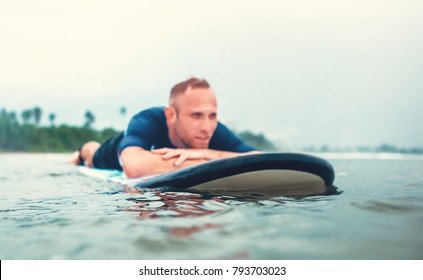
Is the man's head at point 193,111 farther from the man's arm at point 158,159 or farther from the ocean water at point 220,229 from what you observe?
the ocean water at point 220,229

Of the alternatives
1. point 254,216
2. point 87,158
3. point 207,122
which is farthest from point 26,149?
point 254,216

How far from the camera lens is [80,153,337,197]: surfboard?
2.68m

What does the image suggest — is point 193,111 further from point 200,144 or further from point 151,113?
point 151,113

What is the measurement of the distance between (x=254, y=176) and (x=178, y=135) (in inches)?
52.6

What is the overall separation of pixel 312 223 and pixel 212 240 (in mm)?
461

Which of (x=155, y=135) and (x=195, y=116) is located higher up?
(x=195, y=116)

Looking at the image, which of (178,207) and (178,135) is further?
(178,135)

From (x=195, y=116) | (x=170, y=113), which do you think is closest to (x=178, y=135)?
(x=170, y=113)

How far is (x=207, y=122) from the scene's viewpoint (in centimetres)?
362

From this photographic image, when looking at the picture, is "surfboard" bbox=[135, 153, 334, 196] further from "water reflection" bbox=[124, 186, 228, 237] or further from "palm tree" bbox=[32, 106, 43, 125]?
"palm tree" bbox=[32, 106, 43, 125]

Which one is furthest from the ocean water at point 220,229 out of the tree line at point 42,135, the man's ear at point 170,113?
the tree line at point 42,135

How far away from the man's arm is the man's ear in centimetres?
59

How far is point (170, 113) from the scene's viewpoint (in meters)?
3.82
